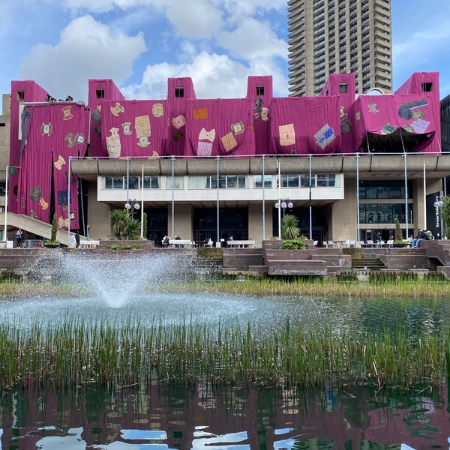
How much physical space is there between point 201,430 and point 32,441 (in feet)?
5.52

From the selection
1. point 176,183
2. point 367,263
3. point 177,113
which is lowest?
point 367,263

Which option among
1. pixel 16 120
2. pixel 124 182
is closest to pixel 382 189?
pixel 124 182

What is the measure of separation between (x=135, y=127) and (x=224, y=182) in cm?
1083

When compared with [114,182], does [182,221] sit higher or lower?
lower

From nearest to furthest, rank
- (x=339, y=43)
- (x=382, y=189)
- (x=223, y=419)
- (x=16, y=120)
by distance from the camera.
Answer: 1. (x=223, y=419)
2. (x=382, y=189)
3. (x=16, y=120)
4. (x=339, y=43)

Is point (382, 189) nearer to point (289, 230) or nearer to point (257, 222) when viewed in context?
point (257, 222)

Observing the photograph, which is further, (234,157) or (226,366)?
(234,157)

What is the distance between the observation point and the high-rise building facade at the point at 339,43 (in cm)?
10412

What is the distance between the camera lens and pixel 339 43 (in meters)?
111

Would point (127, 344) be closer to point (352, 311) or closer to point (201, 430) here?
point (201, 430)

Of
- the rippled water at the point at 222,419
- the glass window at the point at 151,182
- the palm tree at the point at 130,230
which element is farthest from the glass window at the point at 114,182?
the rippled water at the point at 222,419

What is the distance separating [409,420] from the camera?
5.37 meters

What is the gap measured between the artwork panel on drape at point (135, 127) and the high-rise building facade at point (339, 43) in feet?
217

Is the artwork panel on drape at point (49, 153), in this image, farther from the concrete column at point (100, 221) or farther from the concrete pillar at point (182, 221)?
the concrete pillar at point (182, 221)
